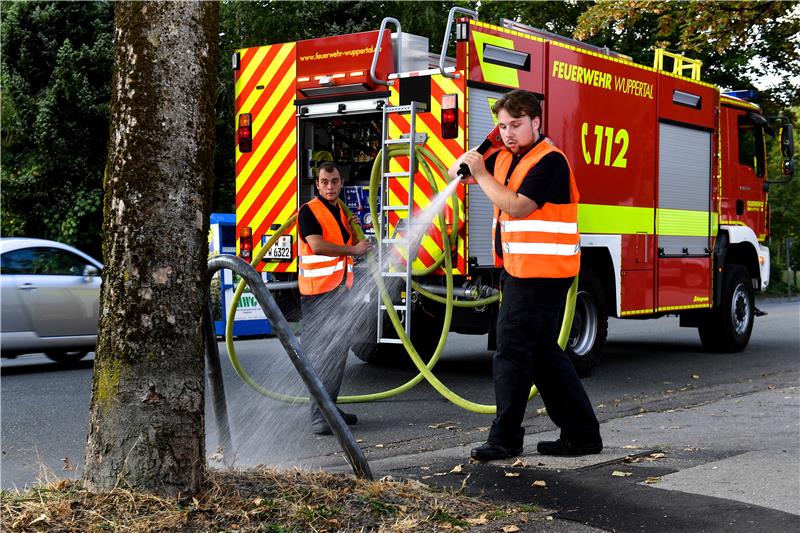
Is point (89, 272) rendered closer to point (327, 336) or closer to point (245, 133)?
point (245, 133)

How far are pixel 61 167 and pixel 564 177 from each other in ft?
59.8

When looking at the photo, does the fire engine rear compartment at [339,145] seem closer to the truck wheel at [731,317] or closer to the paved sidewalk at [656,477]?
the paved sidewalk at [656,477]

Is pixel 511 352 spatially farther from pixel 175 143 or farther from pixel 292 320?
pixel 292 320

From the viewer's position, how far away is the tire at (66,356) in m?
11.6

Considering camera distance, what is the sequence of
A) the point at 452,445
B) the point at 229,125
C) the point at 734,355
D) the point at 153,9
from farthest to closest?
the point at 229,125 < the point at 734,355 < the point at 452,445 < the point at 153,9

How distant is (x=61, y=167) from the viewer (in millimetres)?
21922

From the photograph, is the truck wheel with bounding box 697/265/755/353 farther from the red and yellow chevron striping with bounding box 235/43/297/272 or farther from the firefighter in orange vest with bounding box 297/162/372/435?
the firefighter in orange vest with bounding box 297/162/372/435

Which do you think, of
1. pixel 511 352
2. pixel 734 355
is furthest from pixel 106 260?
pixel 734 355

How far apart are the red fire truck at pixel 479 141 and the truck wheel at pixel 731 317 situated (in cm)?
19

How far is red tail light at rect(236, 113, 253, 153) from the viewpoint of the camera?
9805 mm

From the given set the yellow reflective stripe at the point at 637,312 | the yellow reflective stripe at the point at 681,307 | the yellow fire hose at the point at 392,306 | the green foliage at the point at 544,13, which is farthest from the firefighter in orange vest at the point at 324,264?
the green foliage at the point at 544,13

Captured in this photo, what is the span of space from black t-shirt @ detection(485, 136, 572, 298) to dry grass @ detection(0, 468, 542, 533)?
4.81 ft

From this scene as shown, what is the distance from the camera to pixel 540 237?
5.59 metres

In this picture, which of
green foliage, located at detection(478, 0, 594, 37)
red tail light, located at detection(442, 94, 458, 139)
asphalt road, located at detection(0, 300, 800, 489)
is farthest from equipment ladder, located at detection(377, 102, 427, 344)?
green foliage, located at detection(478, 0, 594, 37)
